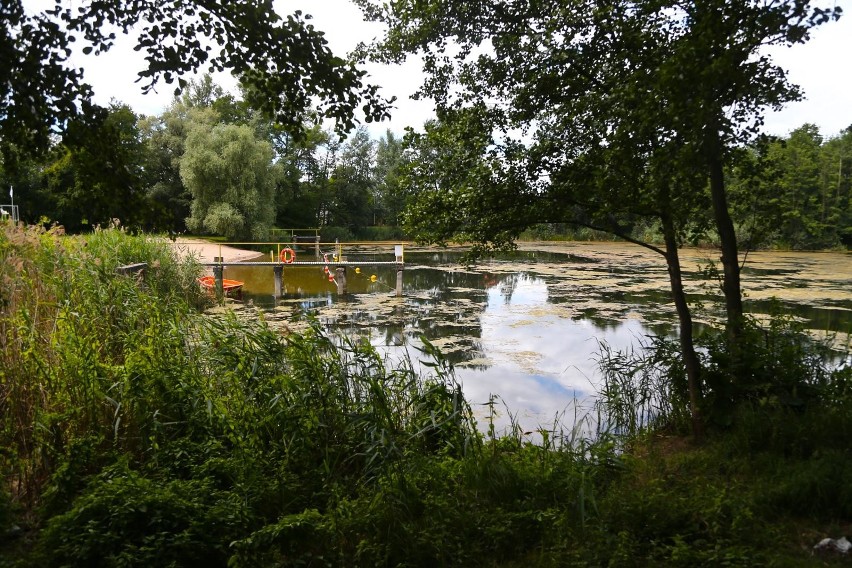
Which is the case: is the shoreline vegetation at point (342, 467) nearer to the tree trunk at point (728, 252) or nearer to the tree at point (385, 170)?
the tree trunk at point (728, 252)

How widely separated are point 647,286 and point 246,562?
657 inches

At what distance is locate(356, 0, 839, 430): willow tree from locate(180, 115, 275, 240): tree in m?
27.4

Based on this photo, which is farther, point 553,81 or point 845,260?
point 845,260

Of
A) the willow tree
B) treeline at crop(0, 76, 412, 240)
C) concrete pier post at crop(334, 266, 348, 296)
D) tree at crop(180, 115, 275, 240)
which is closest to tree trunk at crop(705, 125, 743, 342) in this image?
the willow tree

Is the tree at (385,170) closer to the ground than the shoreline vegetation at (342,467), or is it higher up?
higher up

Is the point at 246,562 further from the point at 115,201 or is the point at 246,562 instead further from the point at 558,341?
the point at 558,341

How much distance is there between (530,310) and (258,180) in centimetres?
2375

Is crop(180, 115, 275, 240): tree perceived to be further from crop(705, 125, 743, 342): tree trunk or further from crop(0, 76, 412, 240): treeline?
crop(705, 125, 743, 342): tree trunk

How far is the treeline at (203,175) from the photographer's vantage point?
2.69 meters

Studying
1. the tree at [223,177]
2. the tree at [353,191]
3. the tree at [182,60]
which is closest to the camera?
the tree at [182,60]

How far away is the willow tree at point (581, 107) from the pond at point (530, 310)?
91 cm

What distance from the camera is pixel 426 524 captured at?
2947 millimetres

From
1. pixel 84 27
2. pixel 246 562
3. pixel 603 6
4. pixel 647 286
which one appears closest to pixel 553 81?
pixel 603 6

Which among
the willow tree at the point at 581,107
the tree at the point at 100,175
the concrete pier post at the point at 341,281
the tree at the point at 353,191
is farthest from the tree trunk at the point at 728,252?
the tree at the point at 353,191
